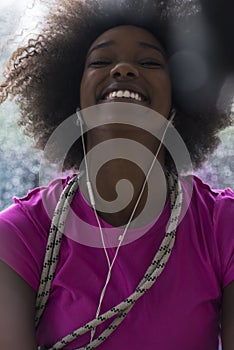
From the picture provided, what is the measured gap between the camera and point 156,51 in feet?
4.04

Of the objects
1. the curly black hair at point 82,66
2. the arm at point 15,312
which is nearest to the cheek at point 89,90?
the curly black hair at point 82,66

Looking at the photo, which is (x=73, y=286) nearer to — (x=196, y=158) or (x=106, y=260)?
(x=106, y=260)

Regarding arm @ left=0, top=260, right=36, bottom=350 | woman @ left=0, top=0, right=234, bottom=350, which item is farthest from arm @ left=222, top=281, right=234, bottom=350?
arm @ left=0, top=260, right=36, bottom=350

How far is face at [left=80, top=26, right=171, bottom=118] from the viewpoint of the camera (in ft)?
3.76

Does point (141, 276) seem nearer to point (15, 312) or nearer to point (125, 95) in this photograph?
point (15, 312)

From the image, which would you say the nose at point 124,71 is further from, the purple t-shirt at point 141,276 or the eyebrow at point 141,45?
the purple t-shirt at point 141,276

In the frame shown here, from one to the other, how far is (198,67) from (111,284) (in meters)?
0.59

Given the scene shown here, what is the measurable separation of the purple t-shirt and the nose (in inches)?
12.4

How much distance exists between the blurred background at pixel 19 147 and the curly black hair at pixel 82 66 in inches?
1.0

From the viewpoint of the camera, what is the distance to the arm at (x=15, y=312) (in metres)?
1.00

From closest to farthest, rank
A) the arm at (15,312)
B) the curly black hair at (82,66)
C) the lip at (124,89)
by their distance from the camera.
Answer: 1. the arm at (15,312)
2. the lip at (124,89)
3. the curly black hair at (82,66)

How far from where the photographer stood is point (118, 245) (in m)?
1.13

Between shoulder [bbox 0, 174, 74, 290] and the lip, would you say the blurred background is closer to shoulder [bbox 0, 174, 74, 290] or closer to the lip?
shoulder [bbox 0, 174, 74, 290]

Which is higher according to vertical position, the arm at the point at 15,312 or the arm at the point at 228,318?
the arm at the point at 15,312
